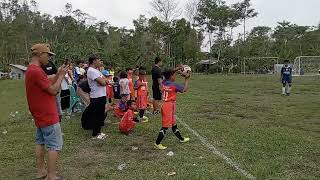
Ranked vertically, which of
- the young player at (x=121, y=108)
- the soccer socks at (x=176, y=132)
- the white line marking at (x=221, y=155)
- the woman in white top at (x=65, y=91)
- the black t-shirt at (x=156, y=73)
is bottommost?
the white line marking at (x=221, y=155)

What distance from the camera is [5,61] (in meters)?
72.8

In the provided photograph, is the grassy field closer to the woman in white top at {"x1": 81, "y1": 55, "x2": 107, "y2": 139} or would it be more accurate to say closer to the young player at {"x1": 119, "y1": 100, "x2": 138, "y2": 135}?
the young player at {"x1": 119, "y1": 100, "x2": 138, "y2": 135}

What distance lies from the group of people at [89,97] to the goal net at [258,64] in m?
38.3

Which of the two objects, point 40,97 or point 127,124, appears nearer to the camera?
point 40,97

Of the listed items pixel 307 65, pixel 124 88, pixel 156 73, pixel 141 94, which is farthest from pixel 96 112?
pixel 307 65

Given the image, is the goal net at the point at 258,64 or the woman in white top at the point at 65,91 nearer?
the woman in white top at the point at 65,91

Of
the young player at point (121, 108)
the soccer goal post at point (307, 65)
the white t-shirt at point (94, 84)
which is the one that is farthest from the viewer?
the soccer goal post at point (307, 65)

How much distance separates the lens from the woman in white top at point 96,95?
9.07m

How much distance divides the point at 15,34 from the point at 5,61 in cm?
616

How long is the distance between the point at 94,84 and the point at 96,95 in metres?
0.24

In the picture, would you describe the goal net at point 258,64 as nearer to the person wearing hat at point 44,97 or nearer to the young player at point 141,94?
the young player at point 141,94

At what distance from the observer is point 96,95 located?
9180 mm

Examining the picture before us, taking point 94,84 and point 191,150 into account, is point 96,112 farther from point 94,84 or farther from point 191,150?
point 191,150

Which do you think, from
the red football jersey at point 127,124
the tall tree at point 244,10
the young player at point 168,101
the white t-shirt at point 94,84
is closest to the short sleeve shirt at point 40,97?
the young player at point 168,101
